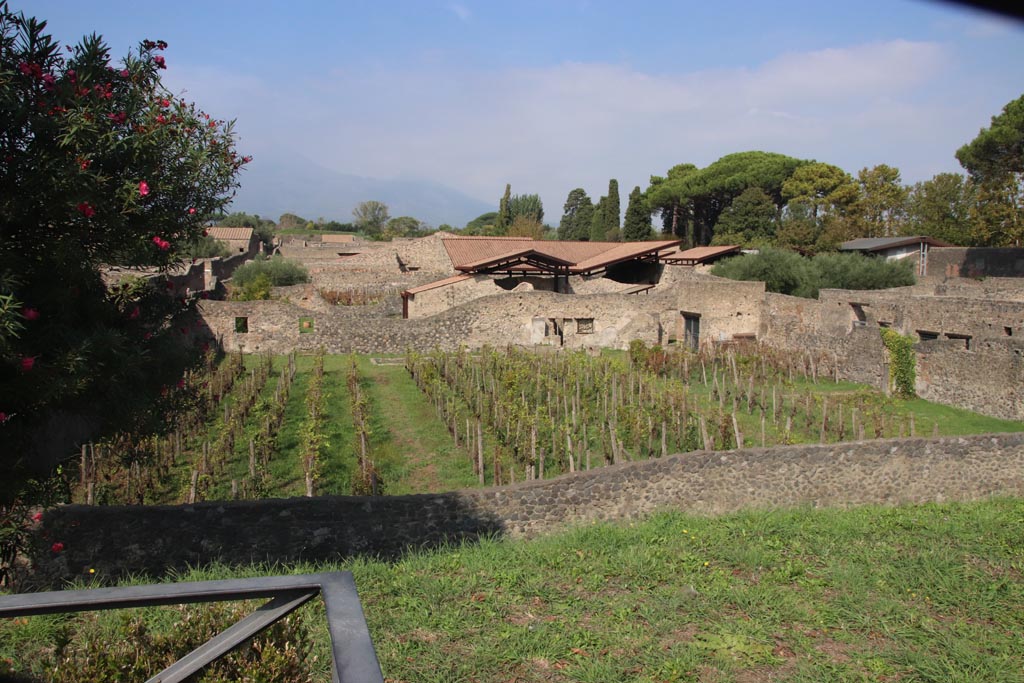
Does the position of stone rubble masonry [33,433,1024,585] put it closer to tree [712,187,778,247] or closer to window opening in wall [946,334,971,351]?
window opening in wall [946,334,971,351]

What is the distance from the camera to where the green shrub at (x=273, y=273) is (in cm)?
3529

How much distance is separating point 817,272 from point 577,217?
1556 inches

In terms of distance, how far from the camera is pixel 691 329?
89.2 ft

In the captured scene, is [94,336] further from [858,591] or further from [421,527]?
[858,591]

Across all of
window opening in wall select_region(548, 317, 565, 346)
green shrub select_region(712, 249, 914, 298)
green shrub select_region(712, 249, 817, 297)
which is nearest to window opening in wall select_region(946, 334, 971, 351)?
green shrub select_region(712, 249, 914, 298)

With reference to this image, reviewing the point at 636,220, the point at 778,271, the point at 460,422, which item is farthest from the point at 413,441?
the point at 636,220

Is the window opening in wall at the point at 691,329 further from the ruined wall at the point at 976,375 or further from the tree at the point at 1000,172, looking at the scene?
the tree at the point at 1000,172

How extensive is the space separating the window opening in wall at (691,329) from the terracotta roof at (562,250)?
22.5 ft

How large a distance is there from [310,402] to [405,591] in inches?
388

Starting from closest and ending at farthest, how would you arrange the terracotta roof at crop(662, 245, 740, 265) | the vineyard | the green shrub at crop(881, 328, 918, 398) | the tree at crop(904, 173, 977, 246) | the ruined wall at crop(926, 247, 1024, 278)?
the vineyard → the green shrub at crop(881, 328, 918, 398) → the ruined wall at crop(926, 247, 1024, 278) → the terracotta roof at crop(662, 245, 740, 265) → the tree at crop(904, 173, 977, 246)

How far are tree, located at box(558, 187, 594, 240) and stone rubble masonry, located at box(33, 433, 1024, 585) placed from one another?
54531 mm

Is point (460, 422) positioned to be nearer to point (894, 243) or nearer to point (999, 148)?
point (999, 148)

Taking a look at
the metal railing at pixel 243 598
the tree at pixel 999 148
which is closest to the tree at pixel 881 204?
the tree at pixel 999 148

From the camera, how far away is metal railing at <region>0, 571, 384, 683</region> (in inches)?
82.7
